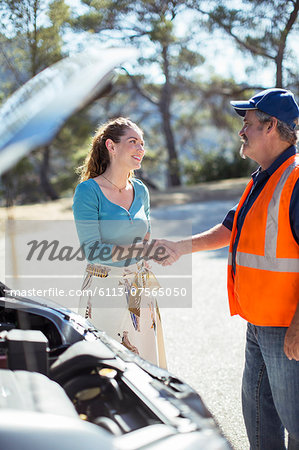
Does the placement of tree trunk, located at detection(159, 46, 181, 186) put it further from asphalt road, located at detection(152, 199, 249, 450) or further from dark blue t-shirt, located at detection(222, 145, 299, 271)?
dark blue t-shirt, located at detection(222, 145, 299, 271)

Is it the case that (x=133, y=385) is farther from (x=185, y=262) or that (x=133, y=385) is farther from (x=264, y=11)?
(x=264, y=11)

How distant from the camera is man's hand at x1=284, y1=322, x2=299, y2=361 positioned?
Result: 1912 millimetres

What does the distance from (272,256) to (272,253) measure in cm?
1

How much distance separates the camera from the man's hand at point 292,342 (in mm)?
1912

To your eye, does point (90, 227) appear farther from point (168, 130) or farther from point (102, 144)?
point (168, 130)

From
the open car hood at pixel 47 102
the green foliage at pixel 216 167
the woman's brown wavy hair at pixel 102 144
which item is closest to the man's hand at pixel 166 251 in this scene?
the woman's brown wavy hair at pixel 102 144

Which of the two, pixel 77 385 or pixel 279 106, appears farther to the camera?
pixel 279 106

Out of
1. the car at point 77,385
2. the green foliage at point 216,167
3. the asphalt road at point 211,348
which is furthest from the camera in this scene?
the green foliage at point 216,167

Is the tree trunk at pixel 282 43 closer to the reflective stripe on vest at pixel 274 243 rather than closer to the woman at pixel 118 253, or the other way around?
the woman at pixel 118 253

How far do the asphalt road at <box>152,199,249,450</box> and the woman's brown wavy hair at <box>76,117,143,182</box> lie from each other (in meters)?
1.80

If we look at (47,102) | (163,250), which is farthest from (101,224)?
(47,102)

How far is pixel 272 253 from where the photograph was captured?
1983mm

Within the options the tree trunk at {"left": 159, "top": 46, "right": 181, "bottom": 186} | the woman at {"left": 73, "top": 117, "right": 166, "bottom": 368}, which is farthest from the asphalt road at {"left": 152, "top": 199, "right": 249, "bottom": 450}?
the tree trunk at {"left": 159, "top": 46, "right": 181, "bottom": 186}

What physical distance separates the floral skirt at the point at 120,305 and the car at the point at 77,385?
82cm
